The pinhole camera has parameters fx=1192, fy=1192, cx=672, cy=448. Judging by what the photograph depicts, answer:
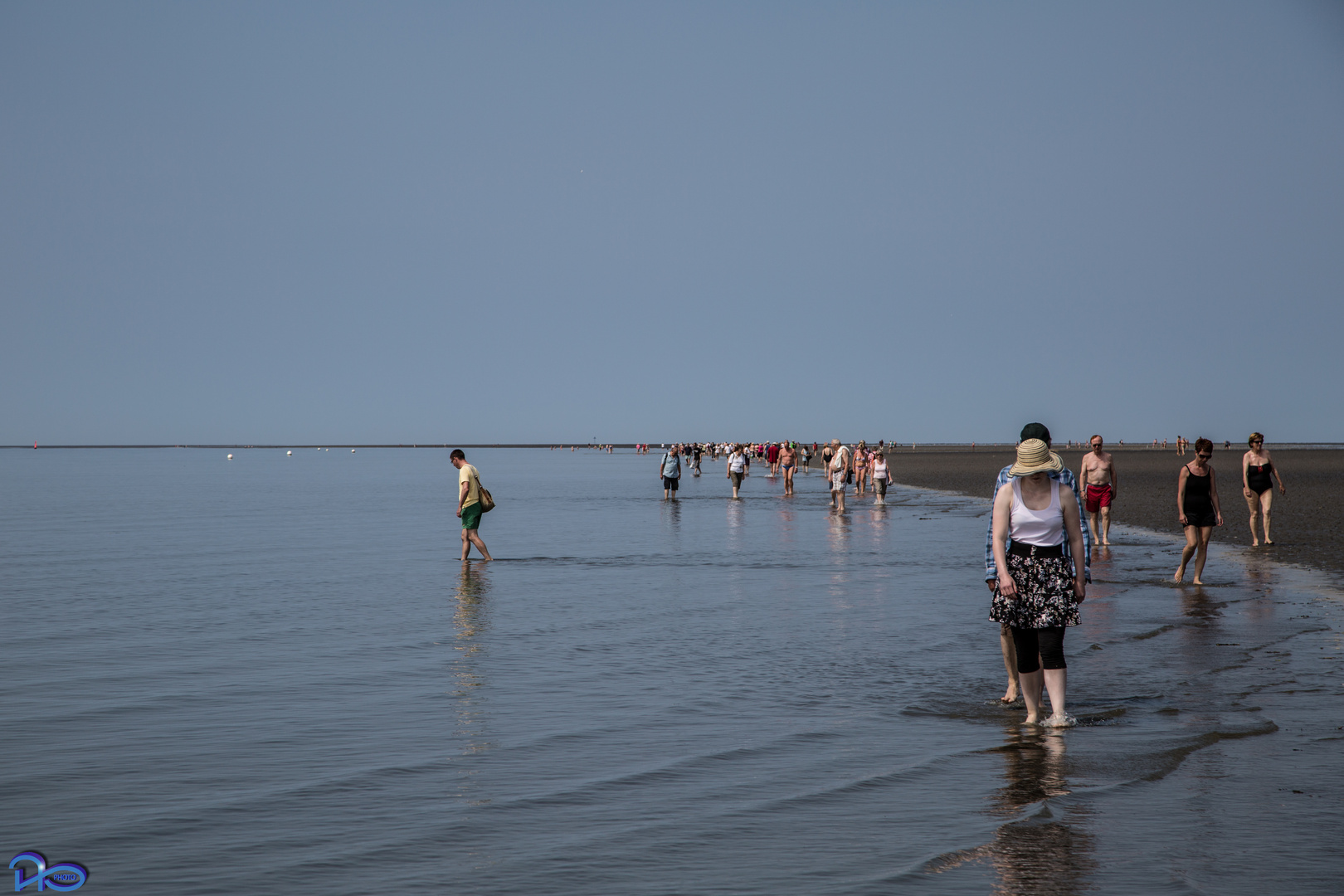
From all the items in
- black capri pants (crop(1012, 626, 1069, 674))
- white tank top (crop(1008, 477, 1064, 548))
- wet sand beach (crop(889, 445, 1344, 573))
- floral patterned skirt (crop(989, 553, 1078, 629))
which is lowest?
wet sand beach (crop(889, 445, 1344, 573))

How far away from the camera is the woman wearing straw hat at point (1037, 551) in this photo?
7.00 m

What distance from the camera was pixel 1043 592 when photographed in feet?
23.0

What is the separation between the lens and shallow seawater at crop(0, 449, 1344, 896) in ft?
17.3

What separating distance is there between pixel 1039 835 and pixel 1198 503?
9.90 m

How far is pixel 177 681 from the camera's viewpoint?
971cm

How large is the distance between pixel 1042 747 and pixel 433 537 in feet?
66.3

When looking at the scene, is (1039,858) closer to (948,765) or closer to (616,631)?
(948,765)

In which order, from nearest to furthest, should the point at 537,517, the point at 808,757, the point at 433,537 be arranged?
the point at 808,757
the point at 433,537
the point at 537,517

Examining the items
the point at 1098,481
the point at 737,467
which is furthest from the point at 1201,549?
the point at 737,467

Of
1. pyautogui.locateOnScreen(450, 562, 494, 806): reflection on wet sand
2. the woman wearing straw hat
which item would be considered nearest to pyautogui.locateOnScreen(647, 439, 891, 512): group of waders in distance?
pyautogui.locateOnScreen(450, 562, 494, 806): reflection on wet sand

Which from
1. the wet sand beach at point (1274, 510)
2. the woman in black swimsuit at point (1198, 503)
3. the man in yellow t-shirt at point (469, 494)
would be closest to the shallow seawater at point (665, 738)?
the woman in black swimsuit at point (1198, 503)

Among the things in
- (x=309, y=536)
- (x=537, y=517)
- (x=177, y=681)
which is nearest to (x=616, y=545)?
(x=309, y=536)

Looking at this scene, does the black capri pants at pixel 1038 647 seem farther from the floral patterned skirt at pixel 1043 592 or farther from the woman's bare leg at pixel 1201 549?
the woman's bare leg at pixel 1201 549

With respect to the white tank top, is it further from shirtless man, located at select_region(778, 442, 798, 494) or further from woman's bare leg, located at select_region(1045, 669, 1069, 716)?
shirtless man, located at select_region(778, 442, 798, 494)
